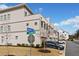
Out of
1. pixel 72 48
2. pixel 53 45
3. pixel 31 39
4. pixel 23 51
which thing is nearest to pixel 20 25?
pixel 31 39

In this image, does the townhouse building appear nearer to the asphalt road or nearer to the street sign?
the street sign

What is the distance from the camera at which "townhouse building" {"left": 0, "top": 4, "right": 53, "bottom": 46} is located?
674 centimetres

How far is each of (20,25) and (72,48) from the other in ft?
3.34

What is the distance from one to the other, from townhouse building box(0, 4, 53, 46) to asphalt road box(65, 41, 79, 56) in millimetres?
413

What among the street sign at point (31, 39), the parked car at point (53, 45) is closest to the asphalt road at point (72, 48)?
the parked car at point (53, 45)

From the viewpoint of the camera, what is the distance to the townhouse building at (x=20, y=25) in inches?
265

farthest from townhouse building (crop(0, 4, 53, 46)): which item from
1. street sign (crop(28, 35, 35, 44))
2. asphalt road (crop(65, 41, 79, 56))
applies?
asphalt road (crop(65, 41, 79, 56))

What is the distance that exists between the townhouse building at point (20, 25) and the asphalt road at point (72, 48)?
413 millimetres

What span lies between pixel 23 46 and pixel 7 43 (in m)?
0.30

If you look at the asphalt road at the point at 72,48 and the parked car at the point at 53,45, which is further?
the parked car at the point at 53,45

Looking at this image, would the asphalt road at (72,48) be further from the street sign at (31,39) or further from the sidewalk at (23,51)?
the street sign at (31,39)

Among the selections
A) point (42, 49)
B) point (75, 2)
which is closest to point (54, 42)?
point (42, 49)

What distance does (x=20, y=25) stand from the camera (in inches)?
267

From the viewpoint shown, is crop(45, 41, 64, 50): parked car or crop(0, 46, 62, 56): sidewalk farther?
crop(45, 41, 64, 50): parked car
